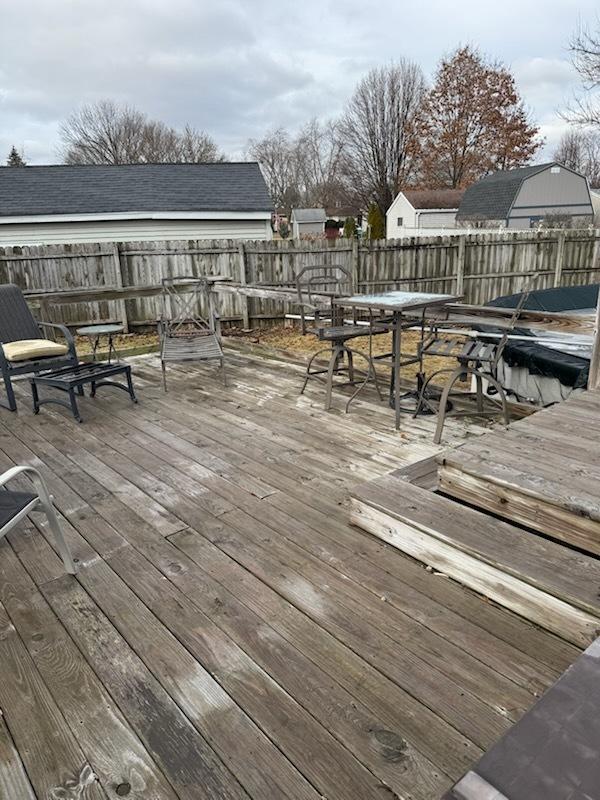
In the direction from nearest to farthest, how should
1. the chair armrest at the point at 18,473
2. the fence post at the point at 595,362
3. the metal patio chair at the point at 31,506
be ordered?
the chair armrest at the point at 18,473
the metal patio chair at the point at 31,506
the fence post at the point at 595,362

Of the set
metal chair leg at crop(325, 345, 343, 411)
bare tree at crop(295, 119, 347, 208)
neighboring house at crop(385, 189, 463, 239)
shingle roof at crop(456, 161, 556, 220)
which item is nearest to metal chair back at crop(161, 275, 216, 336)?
metal chair leg at crop(325, 345, 343, 411)

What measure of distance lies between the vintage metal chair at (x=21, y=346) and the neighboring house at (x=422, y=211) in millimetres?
24463

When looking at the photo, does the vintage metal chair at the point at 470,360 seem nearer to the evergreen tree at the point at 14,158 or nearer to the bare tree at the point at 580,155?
the evergreen tree at the point at 14,158

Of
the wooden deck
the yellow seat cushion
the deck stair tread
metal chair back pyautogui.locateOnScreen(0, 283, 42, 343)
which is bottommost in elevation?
the wooden deck

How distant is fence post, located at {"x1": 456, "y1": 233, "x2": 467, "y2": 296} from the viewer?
9.42 m

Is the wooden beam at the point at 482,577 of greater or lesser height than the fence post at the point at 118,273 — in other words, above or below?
below

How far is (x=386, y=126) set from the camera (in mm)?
28438

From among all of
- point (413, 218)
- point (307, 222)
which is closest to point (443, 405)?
point (413, 218)

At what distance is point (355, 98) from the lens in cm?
2872

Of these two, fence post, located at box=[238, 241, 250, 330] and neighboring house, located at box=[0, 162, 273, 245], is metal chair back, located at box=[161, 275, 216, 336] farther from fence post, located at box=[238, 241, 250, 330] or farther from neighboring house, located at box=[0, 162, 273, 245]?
neighboring house, located at box=[0, 162, 273, 245]

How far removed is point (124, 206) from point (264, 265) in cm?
482

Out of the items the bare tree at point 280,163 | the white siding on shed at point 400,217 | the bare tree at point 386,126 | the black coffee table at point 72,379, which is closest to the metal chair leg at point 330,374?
the black coffee table at point 72,379

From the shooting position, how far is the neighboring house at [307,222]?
110 feet

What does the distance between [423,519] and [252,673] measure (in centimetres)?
88
